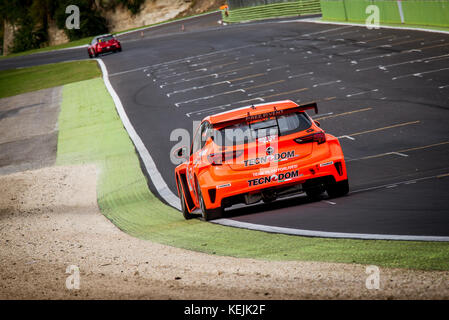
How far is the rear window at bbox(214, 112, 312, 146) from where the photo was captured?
10.5m

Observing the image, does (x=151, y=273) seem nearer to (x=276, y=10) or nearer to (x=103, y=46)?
(x=103, y=46)

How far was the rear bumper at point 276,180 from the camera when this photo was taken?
34.3ft

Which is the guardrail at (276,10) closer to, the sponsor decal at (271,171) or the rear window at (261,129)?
the rear window at (261,129)

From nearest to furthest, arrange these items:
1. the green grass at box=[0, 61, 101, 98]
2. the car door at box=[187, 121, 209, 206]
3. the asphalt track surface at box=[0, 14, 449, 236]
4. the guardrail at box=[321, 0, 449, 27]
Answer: the asphalt track surface at box=[0, 14, 449, 236] < the car door at box=[187, 121, 209, 206] < the guardrail at box=[321, 0, 449, 27] < the green grass at box=[0, 61, 101, 98]

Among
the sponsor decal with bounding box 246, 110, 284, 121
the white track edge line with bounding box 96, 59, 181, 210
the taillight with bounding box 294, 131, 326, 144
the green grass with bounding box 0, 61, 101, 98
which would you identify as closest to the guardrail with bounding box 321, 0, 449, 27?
the white track edge line with bounding box 96, 59, 181, 210

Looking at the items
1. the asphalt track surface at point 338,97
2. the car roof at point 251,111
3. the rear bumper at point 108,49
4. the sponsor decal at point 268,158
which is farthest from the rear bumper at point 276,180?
the rear bumper at point 108,49

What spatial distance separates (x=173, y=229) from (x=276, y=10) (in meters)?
51.8

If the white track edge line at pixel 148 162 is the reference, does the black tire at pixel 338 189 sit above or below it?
above

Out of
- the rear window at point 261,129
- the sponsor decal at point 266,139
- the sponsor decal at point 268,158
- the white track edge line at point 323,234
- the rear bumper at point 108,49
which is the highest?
the rear window at point 261,129

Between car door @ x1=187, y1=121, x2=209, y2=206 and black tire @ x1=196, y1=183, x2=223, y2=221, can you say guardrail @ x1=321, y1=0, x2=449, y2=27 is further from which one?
black tire @ x1=196, y1=183, x2=223, y2=221

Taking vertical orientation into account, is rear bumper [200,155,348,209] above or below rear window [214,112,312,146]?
below

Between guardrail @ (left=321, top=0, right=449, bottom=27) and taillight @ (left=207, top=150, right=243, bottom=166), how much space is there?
2540 cm
